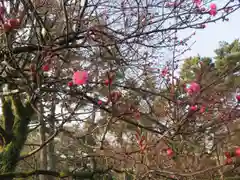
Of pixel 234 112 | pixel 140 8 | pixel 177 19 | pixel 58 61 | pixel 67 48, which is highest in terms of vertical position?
pixel 140 8

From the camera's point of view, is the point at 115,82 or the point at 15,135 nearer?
the point at 115,82

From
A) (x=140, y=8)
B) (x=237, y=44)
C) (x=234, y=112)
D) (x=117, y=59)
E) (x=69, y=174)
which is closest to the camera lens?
(x=234, y=112)

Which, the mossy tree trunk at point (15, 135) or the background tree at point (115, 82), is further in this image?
the mossy tree trunk at point (15, 135)

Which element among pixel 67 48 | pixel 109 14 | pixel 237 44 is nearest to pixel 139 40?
pixel 109 14

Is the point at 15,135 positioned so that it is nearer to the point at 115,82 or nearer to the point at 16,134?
the point at 16,134

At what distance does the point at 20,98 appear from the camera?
4.16 meters

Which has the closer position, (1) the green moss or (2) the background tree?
(2) the background tree

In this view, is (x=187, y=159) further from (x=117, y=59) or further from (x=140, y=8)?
(x=140, y=8)

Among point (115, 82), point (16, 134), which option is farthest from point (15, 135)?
point (115, 82)

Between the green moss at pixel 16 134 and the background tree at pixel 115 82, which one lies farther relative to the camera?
the green moss at pixel 16 134

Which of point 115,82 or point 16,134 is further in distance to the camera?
point 16,134

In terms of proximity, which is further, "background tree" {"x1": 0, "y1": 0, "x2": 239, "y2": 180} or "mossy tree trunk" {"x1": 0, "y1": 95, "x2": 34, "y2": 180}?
"mossy tree trunk" {"x1": 0, "y1": 95, "x2": 34, "y2": 180}

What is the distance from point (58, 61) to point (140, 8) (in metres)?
1.08

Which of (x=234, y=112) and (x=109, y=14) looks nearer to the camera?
(x=234, y=112)
